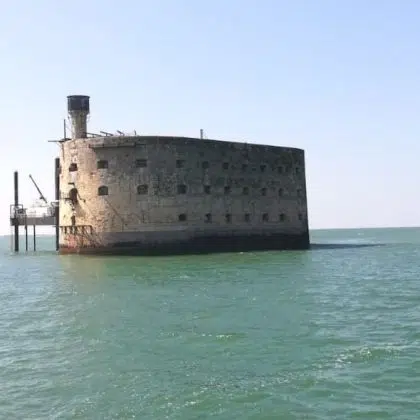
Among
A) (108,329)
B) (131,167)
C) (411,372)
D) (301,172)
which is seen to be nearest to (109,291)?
(108,329)

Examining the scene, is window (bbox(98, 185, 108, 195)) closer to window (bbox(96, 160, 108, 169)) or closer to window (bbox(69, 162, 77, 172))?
window (bbox(96, 160, 108, 169))

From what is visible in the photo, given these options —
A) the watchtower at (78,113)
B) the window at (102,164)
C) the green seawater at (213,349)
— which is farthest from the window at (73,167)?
the green seawater at (213,349)

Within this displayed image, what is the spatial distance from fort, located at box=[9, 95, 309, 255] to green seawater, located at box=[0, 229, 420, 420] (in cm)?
1208

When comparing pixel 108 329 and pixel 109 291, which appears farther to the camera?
pixel 109 291

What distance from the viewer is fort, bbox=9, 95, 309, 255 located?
35094mm

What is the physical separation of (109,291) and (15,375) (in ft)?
33.6

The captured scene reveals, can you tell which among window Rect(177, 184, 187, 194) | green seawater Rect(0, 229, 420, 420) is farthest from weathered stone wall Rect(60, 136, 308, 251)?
green seawater Rect(0, 229, 420, 420)

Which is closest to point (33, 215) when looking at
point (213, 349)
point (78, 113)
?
point (78, 113)

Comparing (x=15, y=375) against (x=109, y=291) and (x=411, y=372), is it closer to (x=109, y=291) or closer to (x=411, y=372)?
(x=411, y=372)

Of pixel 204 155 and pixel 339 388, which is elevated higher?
pixel 204 155

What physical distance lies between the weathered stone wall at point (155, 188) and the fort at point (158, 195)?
0.16 ft

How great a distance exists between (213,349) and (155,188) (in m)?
23.6

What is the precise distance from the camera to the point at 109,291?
20.9m

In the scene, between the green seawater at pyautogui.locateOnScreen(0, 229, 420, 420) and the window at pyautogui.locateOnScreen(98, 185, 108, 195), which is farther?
the window at pyautogui.locateOnScreen(98, 185, 108, 195)
